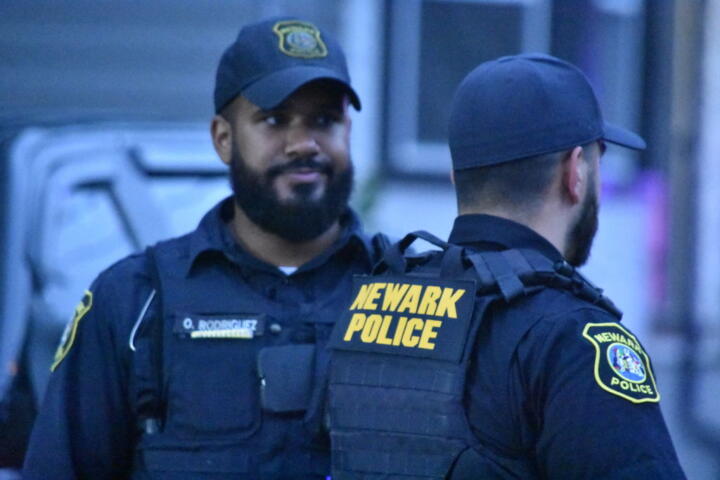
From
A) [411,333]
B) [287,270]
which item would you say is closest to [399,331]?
[411,333]

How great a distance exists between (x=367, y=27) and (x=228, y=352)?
4.28m

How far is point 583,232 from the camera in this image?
6.84ft

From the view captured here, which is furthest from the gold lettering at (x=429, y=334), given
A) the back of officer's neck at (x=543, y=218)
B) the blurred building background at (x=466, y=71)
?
the blurred building background at (x=466, y=71)

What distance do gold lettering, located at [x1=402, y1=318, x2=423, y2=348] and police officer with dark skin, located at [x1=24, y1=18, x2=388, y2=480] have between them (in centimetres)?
42

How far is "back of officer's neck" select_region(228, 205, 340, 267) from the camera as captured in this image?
2721 mm

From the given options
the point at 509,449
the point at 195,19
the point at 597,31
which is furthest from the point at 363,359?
the point at 597,31

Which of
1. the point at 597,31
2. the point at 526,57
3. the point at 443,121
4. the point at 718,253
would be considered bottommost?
the point at 718,253

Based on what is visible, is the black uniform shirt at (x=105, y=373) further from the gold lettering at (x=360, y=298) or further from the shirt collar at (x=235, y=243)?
the gold lettering at (x=360, y=298)

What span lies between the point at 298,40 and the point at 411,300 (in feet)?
3.05

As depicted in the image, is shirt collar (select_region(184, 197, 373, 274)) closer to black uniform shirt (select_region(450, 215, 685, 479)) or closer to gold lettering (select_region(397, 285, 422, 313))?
gold lettering (select_region(397, 285, 422, 313))

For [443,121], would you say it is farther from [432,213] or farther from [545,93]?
[545,93]

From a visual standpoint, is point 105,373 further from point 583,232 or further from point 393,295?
point 583,232

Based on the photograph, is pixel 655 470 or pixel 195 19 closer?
pixel 655 470

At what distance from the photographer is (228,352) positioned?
2.53 meters
